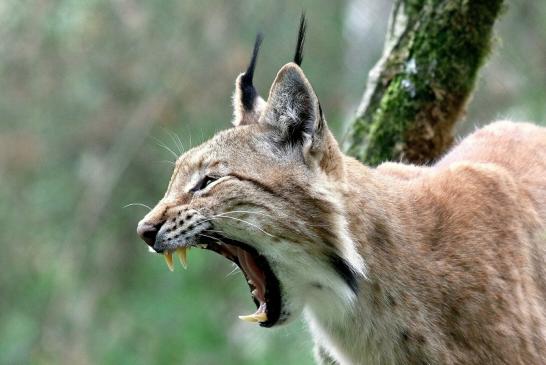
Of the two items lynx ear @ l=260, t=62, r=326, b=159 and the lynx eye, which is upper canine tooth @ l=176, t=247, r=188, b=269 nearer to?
the lynx eye

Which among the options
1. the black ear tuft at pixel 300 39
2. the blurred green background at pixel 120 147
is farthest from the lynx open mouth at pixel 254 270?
the blurred green background at pixel 120 147

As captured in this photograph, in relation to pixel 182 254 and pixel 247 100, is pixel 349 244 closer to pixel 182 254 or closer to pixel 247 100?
pixel 182 254

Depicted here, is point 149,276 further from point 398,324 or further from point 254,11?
point 398,324

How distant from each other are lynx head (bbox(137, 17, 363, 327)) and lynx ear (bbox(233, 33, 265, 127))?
47 centimetres

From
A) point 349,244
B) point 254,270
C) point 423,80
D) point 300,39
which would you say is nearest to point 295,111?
point 300,39

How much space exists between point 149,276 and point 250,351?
176cm

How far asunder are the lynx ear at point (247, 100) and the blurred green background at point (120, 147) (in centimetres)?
636

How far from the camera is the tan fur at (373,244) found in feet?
13.1

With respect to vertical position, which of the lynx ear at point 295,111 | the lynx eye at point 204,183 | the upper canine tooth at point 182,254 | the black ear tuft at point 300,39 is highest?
the black ear tuft at point 300,39

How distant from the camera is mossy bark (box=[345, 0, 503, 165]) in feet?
17.9

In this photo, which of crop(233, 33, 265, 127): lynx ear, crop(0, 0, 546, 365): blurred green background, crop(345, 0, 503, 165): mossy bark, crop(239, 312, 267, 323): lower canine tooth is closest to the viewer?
crop(239, 312, 267, 323): lower canine tooth

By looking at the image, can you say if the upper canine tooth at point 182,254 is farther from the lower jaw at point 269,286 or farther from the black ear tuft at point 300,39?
the black ear tuft at point 300,39

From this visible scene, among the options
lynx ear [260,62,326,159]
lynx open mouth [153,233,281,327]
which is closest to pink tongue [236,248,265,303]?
lynx open mouth [153,233,281,327]

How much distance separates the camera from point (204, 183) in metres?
4.18
